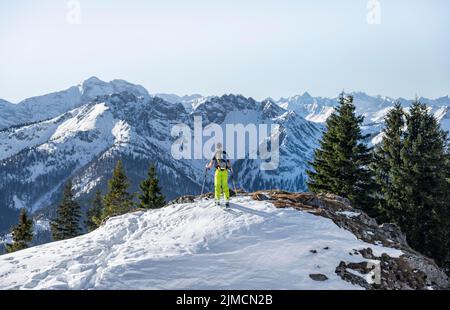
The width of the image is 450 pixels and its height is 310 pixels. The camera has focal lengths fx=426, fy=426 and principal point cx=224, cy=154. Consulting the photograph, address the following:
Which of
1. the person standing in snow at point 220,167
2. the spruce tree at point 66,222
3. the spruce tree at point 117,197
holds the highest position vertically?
the person standing in snow at point 220,167

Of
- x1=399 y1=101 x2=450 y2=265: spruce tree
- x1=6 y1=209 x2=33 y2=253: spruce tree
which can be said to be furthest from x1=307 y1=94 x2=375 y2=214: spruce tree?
x1=6 y1=209 x2=33 y2=253: spruce tree

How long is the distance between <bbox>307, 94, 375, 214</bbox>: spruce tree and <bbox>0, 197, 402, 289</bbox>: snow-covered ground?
1854cm

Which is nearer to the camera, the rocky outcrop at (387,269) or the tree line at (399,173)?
the rocky outcrop at (387,269)

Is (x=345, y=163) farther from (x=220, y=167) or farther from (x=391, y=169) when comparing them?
(x=220, y=167)

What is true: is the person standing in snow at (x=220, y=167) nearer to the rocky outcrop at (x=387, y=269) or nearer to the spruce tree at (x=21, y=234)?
the rocky outcrop at (x=387, y=269)

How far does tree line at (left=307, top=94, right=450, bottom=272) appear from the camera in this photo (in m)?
34.8

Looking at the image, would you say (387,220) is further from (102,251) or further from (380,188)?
(102,251)

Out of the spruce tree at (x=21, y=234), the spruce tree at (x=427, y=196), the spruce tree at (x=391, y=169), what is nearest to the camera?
the spruce tree at (x=427, y=196)

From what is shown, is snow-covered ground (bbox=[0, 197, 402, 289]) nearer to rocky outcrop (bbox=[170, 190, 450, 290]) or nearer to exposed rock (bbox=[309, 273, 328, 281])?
exposed rock (bbox=[309, 273, 328, 281])

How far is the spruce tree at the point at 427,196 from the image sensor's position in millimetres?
34281

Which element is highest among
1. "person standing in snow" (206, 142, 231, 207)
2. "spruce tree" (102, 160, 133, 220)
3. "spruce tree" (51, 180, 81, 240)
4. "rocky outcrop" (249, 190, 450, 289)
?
"person standing in snow" (206, 142, 231, 207)

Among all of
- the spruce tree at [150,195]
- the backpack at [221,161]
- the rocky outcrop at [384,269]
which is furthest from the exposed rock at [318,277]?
the spruce tree at [150,195]

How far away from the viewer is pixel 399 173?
1431 inches
